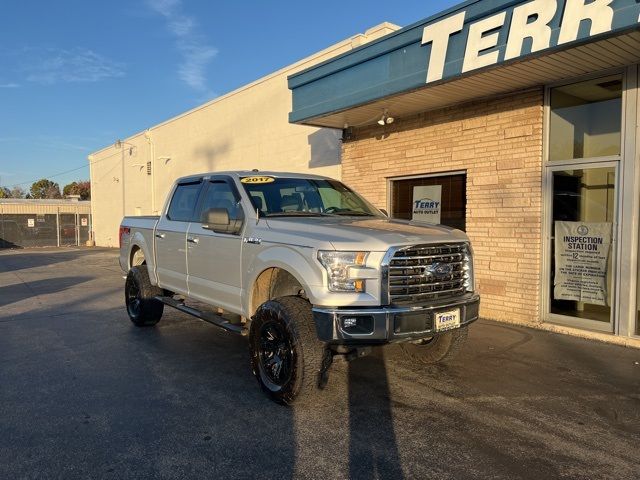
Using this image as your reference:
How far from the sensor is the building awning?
5473mm

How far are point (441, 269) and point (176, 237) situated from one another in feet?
11.8

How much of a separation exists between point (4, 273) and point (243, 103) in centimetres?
978

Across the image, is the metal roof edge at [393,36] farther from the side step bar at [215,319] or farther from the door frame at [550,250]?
the side step bar at [215,319]

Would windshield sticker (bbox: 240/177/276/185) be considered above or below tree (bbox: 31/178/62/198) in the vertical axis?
below

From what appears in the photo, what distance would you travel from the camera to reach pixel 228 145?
58.0ft

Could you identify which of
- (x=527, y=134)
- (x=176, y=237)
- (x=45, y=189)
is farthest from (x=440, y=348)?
(x=45, y=189)

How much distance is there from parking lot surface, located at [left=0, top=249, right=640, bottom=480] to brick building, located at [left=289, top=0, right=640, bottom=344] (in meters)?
0.90

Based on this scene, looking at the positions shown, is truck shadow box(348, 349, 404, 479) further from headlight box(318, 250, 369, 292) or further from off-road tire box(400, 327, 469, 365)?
headlight box(318, 250, 369, 292)

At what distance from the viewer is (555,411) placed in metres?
4.48

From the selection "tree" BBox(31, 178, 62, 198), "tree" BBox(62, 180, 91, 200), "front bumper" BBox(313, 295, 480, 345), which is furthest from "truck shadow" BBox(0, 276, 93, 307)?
"tree" BBox(31, 178, 62, 198)

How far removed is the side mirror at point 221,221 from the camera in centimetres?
520

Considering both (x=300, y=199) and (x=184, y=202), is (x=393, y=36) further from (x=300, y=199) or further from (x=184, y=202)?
(x=184, y=202)

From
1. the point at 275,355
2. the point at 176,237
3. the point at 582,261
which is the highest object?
the point at 176,237

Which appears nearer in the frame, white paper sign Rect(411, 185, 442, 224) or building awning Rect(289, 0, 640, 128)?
building awning Rect(289, 0, 640, 128)
